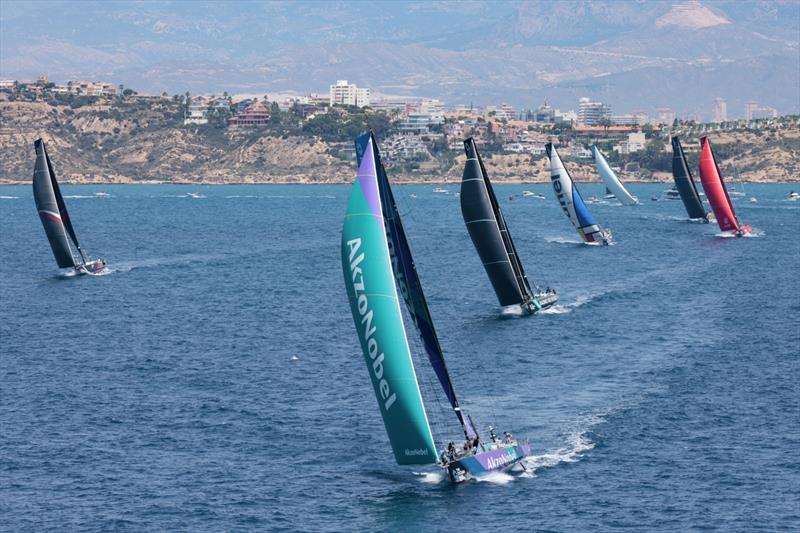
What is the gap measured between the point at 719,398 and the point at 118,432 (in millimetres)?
32551

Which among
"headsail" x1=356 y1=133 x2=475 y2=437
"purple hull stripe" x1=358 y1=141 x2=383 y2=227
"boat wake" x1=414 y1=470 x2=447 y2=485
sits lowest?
"boat wake" x1=414 y1=470 x2=447 y2=485

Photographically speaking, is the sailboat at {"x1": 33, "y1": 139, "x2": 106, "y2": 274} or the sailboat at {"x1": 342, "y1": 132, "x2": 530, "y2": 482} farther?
the sailboat at {"x1": 33, "y1": 139, "x2": 106, "y2": 274}

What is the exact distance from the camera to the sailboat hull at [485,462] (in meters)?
63.5

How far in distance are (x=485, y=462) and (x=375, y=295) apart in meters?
9.61

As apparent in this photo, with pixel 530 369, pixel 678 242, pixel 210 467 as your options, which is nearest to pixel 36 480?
pixel 210 467

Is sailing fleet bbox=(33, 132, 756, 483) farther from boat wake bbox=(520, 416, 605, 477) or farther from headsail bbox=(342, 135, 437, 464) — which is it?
boat wake bbox=(520, 416, 605, 477)

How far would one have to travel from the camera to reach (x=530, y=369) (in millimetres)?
88438

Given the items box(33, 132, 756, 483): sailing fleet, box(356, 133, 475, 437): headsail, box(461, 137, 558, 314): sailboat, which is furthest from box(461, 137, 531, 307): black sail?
box(356, 133, 475, 437): headsail

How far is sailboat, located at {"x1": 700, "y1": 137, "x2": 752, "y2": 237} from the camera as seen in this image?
7067 inches

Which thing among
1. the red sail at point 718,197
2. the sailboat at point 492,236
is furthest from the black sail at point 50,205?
the red sail at point 718,197

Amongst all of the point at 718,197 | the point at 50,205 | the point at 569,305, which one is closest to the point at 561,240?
the point at 718,197

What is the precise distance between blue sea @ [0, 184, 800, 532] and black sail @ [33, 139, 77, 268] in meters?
4.28

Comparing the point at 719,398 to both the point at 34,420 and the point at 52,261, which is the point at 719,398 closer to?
the point at 34,420

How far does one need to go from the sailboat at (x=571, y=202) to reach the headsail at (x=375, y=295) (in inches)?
3579
